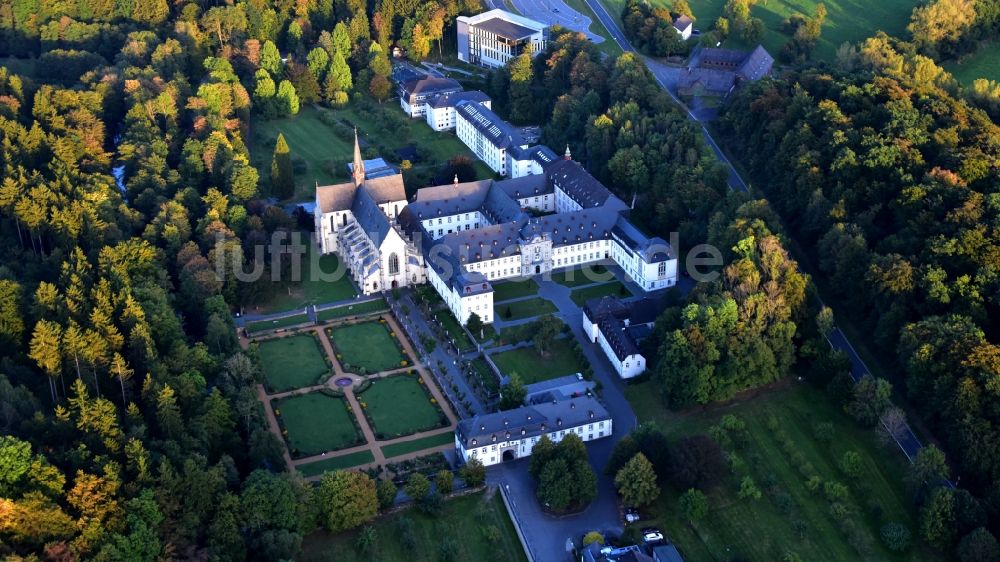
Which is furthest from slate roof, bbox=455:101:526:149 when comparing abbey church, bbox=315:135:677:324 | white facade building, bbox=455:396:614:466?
white facade building, bbox=455:396:614:466

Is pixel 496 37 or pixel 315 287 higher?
pixel 496 37

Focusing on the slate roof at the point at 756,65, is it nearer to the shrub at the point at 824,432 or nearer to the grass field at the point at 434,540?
the shrub at the point at 824,432

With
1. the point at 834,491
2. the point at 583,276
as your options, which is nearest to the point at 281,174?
the point at 583,276

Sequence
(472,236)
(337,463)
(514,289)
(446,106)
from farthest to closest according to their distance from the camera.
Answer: (446,106) → (514,289) → (472,236) → (337,463)

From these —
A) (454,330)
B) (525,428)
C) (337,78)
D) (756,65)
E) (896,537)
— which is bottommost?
(337,78)

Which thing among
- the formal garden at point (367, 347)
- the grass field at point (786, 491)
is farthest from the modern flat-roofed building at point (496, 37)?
the grass field at point (786, 491)

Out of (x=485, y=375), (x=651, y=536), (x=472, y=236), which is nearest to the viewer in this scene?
(x=651, y=536)

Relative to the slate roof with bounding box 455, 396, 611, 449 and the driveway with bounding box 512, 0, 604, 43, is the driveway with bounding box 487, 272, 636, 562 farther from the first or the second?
the driveway with bounding box 512, 0, 604, 43

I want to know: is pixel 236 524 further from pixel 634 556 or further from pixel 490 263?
pixel 490 263

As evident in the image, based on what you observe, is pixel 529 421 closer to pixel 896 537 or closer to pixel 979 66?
pixel 896 537
